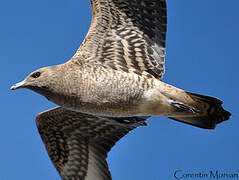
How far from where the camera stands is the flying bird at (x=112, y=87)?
6156mm

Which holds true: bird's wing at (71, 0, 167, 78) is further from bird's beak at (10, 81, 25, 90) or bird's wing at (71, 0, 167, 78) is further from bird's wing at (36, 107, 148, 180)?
bird's wing at (36, 107, 148, 180)

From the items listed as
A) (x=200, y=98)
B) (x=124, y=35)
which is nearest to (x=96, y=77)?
(x=124, y=35)

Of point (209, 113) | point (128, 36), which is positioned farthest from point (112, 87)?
point (209, 113)

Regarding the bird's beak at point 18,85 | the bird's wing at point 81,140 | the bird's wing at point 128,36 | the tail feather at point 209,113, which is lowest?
the bird's wing at point 81,140

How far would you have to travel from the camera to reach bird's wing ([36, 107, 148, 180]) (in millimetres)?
7867

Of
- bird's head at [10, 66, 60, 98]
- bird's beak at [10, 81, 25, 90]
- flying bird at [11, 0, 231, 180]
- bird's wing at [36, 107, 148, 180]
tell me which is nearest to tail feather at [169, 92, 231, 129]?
flying bird at [11, 0, 231, 180]

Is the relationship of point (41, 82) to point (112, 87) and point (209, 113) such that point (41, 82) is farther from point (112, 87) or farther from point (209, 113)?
point (209, 113)

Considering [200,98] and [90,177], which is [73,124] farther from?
[200,98]

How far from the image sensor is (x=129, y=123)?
25.7ft

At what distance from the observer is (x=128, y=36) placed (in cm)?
720

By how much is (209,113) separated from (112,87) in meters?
1.85

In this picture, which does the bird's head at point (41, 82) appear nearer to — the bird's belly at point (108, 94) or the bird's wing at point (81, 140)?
the bird's belly at point (108, 94)

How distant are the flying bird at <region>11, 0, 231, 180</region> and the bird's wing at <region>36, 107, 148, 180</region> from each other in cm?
2

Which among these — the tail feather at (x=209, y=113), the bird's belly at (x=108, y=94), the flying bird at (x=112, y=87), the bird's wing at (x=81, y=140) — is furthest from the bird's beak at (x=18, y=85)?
the tail feather at (x=209, y=113)
